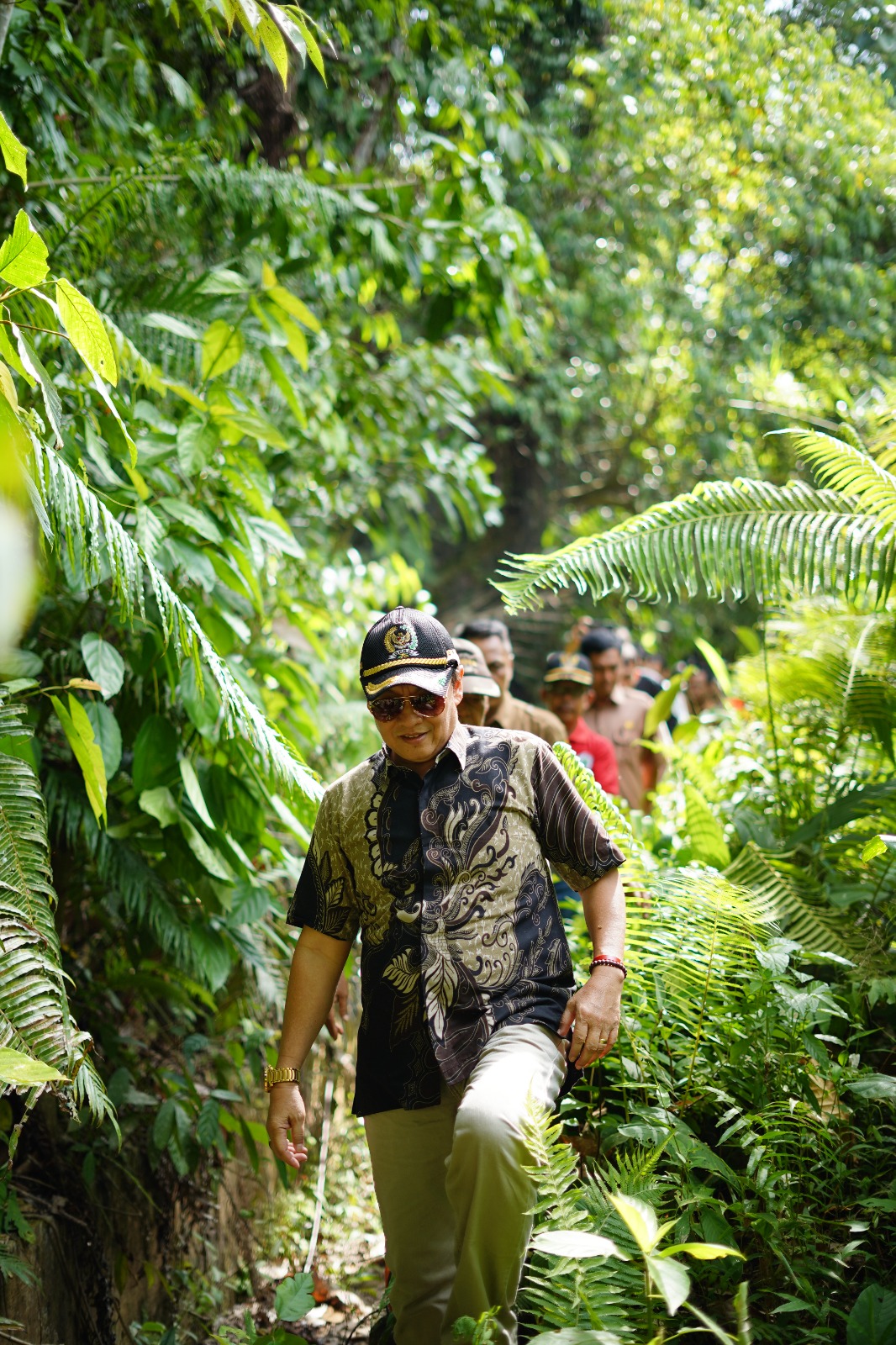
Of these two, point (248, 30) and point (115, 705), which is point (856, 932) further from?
point (248, 30)

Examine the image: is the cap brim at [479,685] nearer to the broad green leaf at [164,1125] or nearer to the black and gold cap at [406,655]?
the black and gold cap at [406,655]

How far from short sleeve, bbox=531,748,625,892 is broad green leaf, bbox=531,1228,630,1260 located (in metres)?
0.83

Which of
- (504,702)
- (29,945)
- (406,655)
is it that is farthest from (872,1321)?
(504,702)

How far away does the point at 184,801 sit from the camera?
130 inches

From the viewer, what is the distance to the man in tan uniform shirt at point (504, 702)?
4.68m

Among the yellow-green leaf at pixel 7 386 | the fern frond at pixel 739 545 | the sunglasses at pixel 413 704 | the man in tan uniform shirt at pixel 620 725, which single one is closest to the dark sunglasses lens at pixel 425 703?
the sunglasses at pixel 413 704

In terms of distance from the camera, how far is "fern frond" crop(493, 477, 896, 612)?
137 inches

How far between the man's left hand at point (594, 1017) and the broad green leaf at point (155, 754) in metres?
1.40

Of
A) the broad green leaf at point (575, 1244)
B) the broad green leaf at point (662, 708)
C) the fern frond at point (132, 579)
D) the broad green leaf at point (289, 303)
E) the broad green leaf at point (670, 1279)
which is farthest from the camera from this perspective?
the broad green leaf at point (662, 708)

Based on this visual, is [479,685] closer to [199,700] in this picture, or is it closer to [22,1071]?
[199,700]

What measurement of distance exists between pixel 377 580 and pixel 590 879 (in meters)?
3.62

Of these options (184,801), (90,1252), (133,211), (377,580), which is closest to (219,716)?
(184,801)

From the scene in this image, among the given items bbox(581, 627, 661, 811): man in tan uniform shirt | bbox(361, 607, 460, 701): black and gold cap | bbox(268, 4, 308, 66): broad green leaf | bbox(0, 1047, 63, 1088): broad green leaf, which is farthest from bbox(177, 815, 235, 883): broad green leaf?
bbox(581, 627, 661, 811): man in tan uniform shirt

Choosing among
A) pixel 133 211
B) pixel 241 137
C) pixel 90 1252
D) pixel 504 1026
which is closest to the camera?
pixel 504 1026
